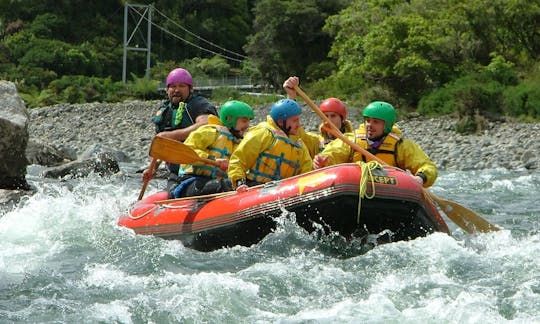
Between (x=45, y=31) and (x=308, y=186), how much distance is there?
57.4 m

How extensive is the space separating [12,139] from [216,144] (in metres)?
3.72

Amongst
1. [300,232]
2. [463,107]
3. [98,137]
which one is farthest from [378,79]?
[300,232]

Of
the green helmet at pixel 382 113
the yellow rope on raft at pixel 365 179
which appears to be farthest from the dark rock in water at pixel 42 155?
the yellow rope on raft at pixel 365 179

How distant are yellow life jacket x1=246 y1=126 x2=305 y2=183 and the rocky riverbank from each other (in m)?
10.2

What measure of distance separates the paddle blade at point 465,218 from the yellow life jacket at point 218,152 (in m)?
2.04

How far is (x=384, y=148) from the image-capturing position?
28.0 ft

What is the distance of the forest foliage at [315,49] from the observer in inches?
1080

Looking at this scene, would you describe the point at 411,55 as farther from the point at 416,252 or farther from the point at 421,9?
the point at 416,252

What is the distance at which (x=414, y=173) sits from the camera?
8.55 meters

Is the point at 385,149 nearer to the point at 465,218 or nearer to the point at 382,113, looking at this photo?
the point at 382,113

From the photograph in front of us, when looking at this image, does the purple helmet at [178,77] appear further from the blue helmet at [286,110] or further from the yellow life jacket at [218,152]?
the blue helmet at [286,110]

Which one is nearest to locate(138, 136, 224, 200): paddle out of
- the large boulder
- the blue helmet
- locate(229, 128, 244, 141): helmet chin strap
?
locate(229, 128, 244, 141): helmet chin strap

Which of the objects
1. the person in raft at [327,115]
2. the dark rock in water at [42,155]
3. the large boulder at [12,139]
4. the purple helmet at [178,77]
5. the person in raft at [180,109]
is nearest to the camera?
the person in raft at [327,115]

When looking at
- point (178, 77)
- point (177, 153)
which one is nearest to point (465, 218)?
point (177, 153)
